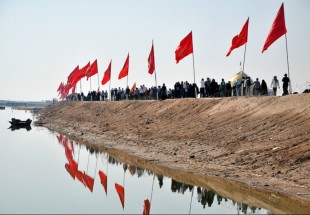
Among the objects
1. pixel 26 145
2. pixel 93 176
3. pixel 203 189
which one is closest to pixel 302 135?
pixel 203 189

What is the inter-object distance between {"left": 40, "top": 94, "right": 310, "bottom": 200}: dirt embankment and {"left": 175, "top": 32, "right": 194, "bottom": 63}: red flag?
11.0ft

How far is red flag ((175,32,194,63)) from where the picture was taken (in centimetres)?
2742

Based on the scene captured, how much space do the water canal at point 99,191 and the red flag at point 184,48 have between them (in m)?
9.50

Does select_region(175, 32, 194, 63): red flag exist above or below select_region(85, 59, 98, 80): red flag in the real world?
below

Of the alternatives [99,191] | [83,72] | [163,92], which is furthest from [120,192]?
[83,72]

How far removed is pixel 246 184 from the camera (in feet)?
43.7

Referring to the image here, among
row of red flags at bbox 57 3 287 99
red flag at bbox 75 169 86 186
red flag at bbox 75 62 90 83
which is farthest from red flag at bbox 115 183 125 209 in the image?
red flag at bbox 75 62 90 83

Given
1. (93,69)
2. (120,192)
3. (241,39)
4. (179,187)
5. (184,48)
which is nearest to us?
(120,192)

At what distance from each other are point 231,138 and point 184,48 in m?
10.4

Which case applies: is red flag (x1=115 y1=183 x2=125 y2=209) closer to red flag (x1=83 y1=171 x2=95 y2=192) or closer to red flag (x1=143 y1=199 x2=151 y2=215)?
red flag (x1=143 y1=199 x2=151 y2=215)

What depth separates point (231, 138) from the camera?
61.6 feet

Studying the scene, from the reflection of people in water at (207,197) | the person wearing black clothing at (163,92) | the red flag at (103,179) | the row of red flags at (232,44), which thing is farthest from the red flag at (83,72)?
the reflection of people in water at (207,197)

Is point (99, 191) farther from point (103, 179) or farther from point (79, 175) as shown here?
point (79, 175)

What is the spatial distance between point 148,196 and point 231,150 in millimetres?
5488
